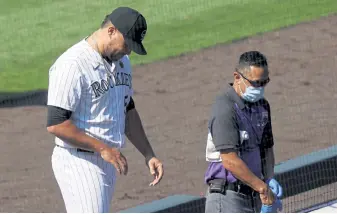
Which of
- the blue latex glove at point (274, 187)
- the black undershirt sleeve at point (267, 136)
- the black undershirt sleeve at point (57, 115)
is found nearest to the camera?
the black undershirt sleeve at point (57, 115)

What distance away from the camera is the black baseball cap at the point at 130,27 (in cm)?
504

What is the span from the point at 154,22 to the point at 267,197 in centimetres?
702

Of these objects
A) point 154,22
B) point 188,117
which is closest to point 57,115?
point 188,117

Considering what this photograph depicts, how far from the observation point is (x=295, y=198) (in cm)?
737

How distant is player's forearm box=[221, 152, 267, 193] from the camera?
208 inches

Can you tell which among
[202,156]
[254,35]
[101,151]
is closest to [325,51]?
[254,35]

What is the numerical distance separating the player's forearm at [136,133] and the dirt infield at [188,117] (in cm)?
229

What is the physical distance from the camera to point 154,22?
12242 millimetres

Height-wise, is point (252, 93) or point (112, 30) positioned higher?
point (112, 30)

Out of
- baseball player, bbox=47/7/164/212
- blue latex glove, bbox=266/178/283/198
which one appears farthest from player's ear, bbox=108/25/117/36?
blue latex glove, bbox=266/178/283/198

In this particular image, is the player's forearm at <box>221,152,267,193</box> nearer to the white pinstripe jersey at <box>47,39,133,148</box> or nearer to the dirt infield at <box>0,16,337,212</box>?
the white pinstripe jersey at <box>47,39,133,148</box>

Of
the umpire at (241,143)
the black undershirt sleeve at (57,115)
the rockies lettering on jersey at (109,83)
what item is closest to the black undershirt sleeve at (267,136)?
the umpire at (241,143)

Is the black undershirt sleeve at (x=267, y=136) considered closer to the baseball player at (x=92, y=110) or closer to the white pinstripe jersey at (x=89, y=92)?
the baseball player at (x=92, y=110)

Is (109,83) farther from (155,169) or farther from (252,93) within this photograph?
(252,93)
